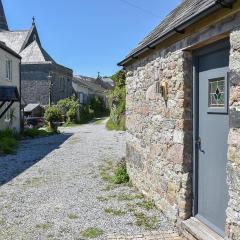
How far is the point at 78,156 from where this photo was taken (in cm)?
1428

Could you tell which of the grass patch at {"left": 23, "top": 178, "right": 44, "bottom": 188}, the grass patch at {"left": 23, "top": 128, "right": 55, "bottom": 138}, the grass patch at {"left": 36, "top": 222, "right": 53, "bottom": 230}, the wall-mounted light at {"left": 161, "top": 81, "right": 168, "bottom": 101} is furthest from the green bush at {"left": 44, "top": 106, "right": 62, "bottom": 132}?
the wall-mounted light at {"left": 161, "top": 81, "right": 168, "bottom": 101}

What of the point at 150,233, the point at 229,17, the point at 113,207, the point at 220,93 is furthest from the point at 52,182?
the point at 229,17

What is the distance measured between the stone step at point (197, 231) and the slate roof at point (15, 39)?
1601 inches

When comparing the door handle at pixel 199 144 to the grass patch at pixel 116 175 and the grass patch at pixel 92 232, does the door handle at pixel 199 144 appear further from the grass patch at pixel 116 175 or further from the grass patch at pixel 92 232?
the grass patch at pixel 116 175

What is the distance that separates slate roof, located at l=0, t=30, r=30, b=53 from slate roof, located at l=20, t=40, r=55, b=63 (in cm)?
99

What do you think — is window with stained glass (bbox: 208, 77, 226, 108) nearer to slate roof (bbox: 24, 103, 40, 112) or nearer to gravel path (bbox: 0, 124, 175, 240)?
gravel path (bbox: 0, 124, 175, 240)

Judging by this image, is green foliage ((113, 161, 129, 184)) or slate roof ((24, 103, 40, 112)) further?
slate roof ((24, 103, 40, 112))

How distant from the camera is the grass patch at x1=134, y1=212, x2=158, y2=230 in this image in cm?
582

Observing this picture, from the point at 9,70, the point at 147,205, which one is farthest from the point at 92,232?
the point at 9,70

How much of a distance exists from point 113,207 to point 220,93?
332 centimetres

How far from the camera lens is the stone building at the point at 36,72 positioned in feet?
132

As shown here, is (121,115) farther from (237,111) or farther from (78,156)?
(237,111)

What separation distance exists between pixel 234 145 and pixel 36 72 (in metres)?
38.2

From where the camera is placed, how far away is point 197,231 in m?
4.90
